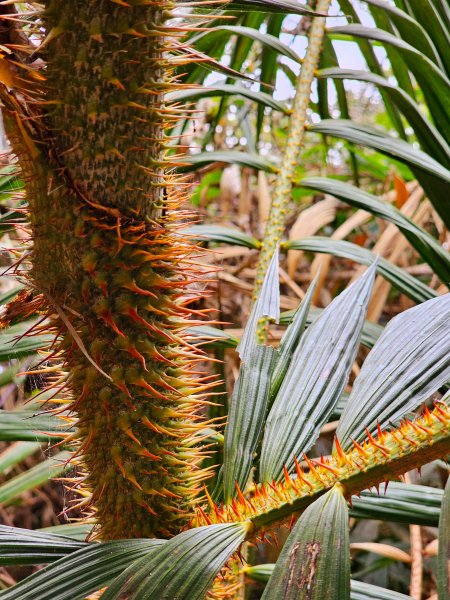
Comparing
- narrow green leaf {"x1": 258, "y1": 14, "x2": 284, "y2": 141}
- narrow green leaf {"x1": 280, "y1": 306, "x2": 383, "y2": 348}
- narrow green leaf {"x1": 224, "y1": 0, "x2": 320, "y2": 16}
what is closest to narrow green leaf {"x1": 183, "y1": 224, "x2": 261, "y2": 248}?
narrow green leaf {"x1": 280, "y1": 306, "x2": 383, "y2": 348}

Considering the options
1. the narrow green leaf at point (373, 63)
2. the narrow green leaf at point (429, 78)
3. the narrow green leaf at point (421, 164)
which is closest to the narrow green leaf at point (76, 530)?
the narrow green leaf at point (421, 164)

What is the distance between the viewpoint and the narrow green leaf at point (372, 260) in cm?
93

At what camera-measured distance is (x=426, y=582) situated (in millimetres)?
1289

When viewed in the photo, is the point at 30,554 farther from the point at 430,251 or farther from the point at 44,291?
the point at 430,251

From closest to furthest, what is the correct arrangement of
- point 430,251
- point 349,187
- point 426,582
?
point 430,251 → point 349,187 → point 426,582

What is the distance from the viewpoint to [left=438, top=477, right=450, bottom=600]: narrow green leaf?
32cm

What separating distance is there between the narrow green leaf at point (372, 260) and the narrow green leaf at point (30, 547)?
60cm

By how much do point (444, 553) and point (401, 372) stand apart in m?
0.19

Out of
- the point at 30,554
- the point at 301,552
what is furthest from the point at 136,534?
the point at 301,552

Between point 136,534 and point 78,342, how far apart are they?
0.18 meters

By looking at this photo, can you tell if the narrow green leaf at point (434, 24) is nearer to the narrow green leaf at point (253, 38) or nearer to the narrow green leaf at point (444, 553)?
the narrow green leaf at point (253, 38)

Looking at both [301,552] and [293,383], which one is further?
[293,383]

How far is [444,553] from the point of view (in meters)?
0.34

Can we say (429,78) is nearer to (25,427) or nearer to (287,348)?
(287,348)
